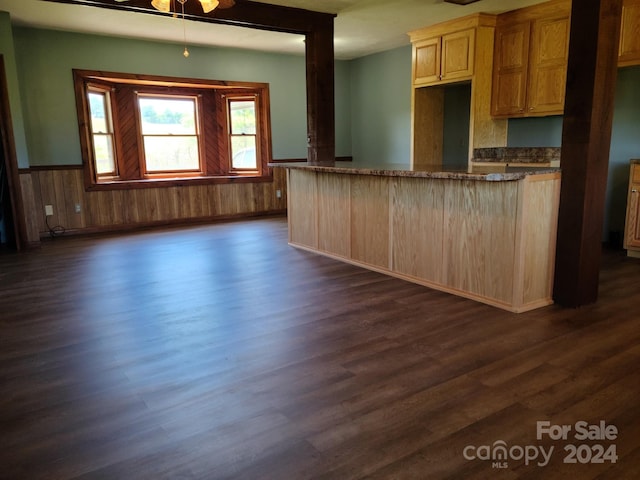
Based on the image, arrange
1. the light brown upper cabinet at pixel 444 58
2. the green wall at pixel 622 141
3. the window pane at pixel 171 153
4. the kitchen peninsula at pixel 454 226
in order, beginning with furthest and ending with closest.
→ the window pane at pixel 171 153 < the light brown upper cabinet at pixel 444 58 < the green wall at pixel 622 141 < the kitchen peninsula at pixel 454 226

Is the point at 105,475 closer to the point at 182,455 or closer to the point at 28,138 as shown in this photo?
the point at 182,455

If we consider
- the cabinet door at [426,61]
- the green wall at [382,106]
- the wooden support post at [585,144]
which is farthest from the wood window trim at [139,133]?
the wooden support post at [585,144]

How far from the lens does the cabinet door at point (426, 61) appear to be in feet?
19.5

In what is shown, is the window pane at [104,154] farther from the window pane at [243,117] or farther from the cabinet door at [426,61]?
the cabinet door at [426,61]

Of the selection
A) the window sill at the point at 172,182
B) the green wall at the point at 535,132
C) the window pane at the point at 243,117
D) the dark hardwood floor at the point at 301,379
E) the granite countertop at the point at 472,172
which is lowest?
the dark hardwood floor at the point at 301,379

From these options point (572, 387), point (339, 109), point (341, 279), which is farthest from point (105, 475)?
point (339, 109)

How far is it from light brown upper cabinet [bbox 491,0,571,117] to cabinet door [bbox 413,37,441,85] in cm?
73

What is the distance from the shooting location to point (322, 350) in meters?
2.57

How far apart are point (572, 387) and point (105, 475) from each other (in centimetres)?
198

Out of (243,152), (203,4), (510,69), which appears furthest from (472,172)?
(243,152)

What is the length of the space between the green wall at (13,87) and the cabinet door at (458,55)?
500 centimetres

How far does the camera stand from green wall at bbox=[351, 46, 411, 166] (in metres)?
7.41

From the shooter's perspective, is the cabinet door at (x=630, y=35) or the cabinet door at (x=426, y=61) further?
the cabinet door at (x=426, y=61)

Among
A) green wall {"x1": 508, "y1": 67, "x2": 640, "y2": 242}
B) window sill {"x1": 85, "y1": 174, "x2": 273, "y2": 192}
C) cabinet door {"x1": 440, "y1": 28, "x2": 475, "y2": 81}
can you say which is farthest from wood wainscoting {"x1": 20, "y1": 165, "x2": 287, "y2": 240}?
green wall {"x1": 508, "y1": 67, "x2": 640, "y2": 242}
